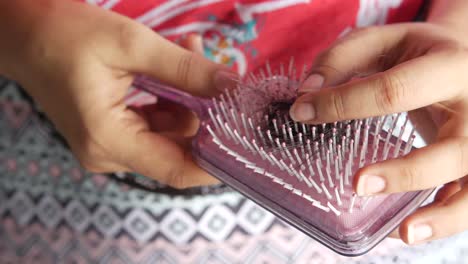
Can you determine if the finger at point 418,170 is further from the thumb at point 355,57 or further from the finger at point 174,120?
the finger at point 174,120

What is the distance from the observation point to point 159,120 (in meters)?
0.61

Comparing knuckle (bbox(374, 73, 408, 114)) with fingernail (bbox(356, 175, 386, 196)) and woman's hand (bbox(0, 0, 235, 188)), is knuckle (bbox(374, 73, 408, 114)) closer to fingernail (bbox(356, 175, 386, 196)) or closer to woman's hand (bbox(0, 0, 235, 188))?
fingernail (bbox(356, 175, 386, 196))

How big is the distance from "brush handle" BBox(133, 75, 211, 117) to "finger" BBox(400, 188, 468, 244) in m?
0.23

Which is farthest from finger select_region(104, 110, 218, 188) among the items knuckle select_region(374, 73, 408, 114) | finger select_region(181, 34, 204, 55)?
knuckle select_region(374, 73, 408, 114)

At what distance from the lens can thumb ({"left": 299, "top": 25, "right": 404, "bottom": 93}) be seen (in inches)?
18.1

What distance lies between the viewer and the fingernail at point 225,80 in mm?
483

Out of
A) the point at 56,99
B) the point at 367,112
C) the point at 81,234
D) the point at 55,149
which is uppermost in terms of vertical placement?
the point at 367,112

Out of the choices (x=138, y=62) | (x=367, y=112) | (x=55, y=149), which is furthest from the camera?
(x=55, y=149)

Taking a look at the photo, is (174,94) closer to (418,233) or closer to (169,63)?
(169,63)

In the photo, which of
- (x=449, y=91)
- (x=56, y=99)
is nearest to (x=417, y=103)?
(x=449, y=91)

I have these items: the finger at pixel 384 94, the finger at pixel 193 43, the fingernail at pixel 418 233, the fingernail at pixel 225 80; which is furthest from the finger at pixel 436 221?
the finger at pixel 193 43

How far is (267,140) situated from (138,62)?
7.0 inches

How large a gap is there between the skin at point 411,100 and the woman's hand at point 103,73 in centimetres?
13

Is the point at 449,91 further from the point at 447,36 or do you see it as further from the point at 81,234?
the point at 81,234
